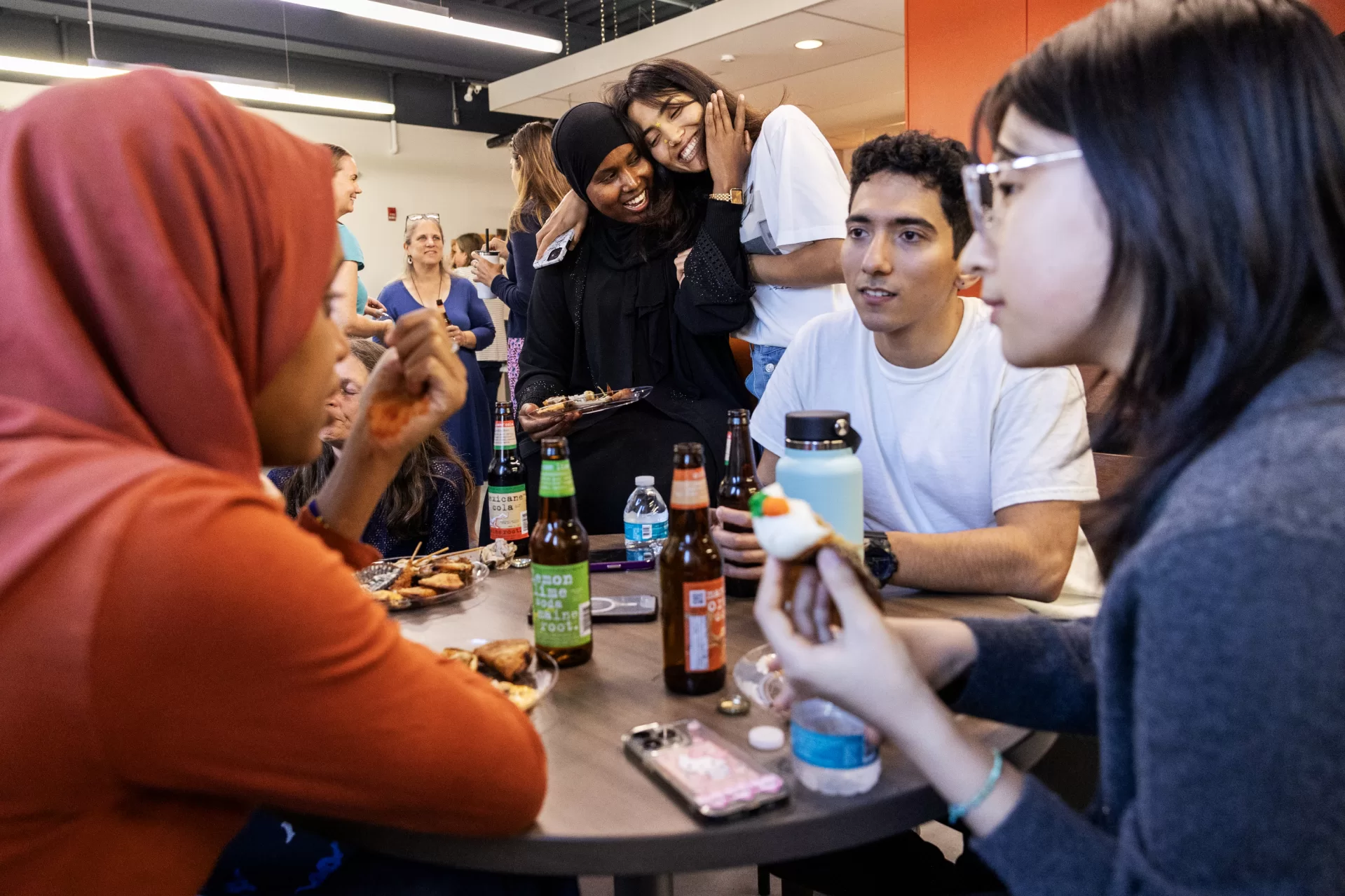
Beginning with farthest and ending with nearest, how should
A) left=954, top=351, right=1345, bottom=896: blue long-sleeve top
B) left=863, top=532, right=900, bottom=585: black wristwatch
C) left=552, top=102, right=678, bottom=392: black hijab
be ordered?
1. left=552, top=102, right=678, bottom=392: black hijab
2. left=863, top=532, right=900, bottom=585: black wristwatch
3. left=954, top=351, right=1345, bottom=896: blue long-sleeve top

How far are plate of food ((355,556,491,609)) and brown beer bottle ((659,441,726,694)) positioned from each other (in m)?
0.53

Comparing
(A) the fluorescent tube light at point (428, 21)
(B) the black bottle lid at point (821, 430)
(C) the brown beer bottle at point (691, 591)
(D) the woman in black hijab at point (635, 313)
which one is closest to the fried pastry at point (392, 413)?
(C) the brown beer bottle at point (691, 591)

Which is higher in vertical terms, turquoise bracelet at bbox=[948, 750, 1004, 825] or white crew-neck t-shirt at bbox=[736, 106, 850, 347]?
white crew-neck t-shirt at bbox=[736, 106, 850, 347]

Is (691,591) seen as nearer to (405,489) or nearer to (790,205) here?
(405,489)

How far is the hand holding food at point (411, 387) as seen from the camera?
4.39 ft

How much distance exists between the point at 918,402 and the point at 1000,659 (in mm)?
869

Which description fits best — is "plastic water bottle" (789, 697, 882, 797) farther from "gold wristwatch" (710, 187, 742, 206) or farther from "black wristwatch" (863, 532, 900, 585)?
"gold wristwatch" (710, 187, 742, 206)

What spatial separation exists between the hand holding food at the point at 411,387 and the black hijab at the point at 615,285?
4.23 feet

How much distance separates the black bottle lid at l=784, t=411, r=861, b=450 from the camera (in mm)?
1071

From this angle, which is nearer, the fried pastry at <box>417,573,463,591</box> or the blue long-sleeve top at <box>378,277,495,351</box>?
the fried pastry at <box>417,573,463,591</box>

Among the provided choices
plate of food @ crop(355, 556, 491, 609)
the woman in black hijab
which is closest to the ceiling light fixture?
the woman in black hijab

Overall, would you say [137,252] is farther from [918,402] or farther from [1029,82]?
[918,402]

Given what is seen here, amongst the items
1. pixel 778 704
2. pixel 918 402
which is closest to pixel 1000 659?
pixel 778 704

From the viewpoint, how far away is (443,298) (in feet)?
18.5
